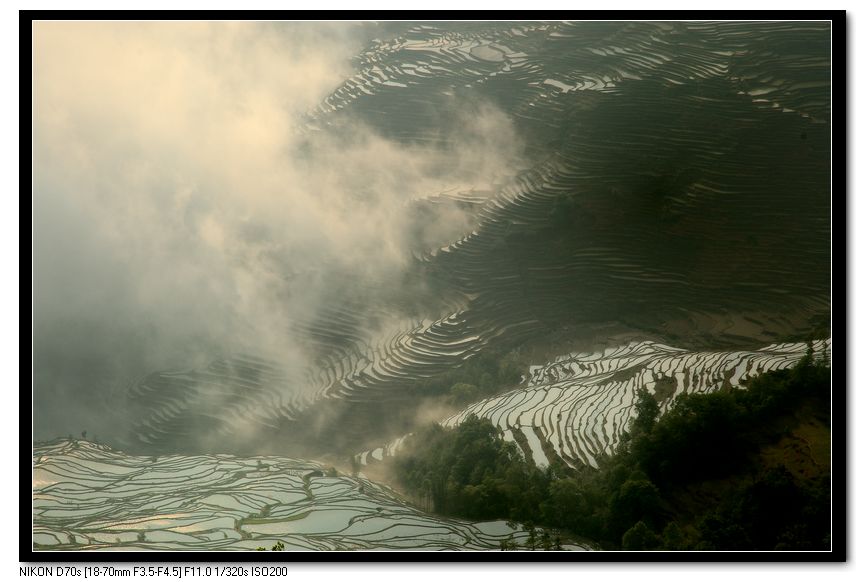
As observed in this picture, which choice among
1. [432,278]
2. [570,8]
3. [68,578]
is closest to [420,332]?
[432,278]

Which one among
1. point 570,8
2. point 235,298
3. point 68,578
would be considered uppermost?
point 570,8

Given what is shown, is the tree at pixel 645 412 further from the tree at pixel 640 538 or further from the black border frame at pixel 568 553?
the black border frame at pixel 568 553

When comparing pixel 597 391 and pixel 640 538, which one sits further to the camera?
pixel 597 391

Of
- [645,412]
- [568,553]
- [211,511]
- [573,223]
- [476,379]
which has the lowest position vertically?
[568,553]

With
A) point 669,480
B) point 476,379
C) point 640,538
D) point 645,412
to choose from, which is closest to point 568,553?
point 640,538

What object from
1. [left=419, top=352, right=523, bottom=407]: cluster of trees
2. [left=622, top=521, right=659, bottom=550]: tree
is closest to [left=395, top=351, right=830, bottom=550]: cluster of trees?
[left=622, top=521, right=659, bottom=550]: tree

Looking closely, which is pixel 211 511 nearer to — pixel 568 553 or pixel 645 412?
pixel 568 553

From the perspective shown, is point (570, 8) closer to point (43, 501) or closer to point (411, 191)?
point (411, 191)
